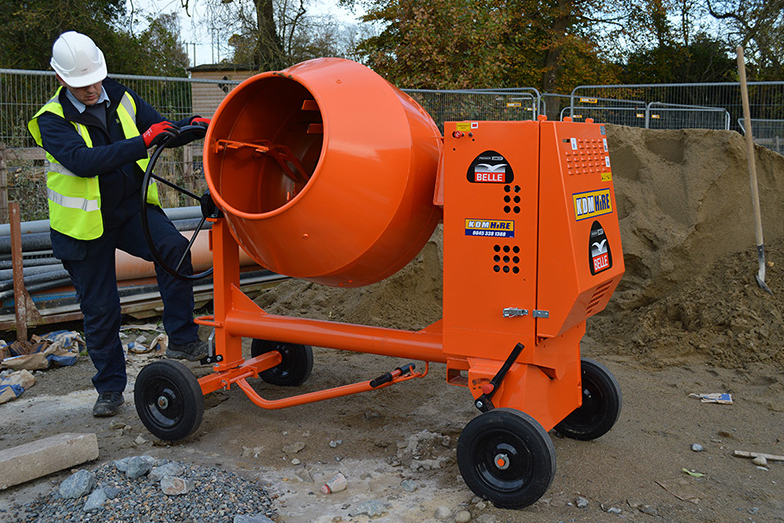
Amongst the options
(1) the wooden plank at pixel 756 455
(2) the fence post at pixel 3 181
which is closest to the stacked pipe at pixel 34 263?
(2) the fence post at pixel 3 181

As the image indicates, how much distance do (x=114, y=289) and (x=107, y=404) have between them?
2.03 ft

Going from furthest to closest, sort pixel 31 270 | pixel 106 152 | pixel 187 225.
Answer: pixel 187 225 → pixel 31 270 → pixel 106 152

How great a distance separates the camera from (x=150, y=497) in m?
2.72

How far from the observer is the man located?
11.5 ft

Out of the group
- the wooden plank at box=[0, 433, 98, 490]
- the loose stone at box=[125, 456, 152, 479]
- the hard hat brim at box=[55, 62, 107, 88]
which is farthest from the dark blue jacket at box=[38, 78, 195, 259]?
the loose stone at box=[125, 456, 152, 479]

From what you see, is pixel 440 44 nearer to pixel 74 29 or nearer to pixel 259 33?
pixel 259 33

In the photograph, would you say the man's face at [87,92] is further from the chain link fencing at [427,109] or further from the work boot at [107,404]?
the chain link fencing at [427,109]

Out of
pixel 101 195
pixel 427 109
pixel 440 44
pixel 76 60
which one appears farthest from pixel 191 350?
pixel 440 44

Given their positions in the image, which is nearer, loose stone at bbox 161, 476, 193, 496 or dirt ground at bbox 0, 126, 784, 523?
loose stone at bbox 161, 476, 193, 496

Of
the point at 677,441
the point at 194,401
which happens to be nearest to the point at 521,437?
the point at 677,441

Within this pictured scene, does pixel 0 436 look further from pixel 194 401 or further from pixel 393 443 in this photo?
pixel 393 443

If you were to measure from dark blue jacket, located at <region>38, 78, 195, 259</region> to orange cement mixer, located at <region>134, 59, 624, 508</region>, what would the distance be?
51 centimetres

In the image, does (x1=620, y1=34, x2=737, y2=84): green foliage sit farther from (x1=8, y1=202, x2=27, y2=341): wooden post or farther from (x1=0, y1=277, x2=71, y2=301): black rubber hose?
(x1=8, y1=202, x2=27, y2=341): wooden post

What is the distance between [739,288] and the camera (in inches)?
192
